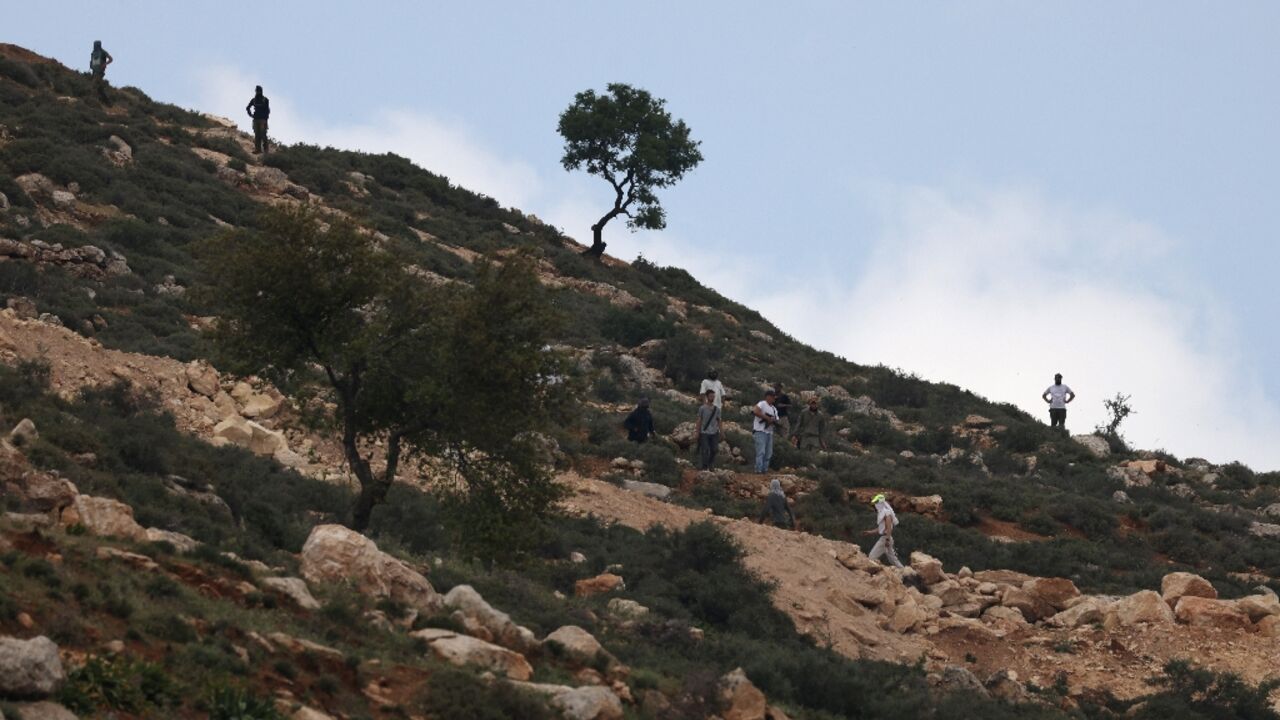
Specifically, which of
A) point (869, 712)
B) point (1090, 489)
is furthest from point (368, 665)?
point (1090, 489)

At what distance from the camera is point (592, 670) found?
624 inches

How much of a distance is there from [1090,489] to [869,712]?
69.2 ft

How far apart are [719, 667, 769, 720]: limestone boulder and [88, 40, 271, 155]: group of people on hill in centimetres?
3920

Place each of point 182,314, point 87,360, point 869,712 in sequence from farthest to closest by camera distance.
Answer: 1. point 182,314
2. point 87,360
3. point 869,712

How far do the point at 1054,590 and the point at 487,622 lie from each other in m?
12.7

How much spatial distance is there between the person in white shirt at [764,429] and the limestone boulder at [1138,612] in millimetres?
7924

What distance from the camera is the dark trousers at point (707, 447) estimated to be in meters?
31.9

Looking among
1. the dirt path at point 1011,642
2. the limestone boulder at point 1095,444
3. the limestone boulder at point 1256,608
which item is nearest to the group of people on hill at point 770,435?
the dirt path at point 1011,642

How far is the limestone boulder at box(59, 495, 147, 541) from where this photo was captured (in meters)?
15.6

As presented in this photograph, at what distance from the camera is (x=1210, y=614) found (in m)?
24.4

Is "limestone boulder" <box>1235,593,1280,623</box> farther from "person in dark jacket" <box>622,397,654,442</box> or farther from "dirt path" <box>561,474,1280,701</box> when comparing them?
"person in dark jacket" <box>622,397,654,442</box>

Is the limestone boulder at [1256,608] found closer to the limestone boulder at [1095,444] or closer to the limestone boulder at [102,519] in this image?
the limestone boulder at [102,519]

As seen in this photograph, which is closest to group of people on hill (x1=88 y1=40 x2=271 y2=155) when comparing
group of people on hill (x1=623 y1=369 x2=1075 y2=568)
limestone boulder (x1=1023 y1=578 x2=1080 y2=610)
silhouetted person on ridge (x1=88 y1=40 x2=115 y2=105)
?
silhouetted person on ridge (x1=88 y1=40 x2=115 y2=105)

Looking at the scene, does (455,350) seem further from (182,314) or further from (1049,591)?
(182,314)
